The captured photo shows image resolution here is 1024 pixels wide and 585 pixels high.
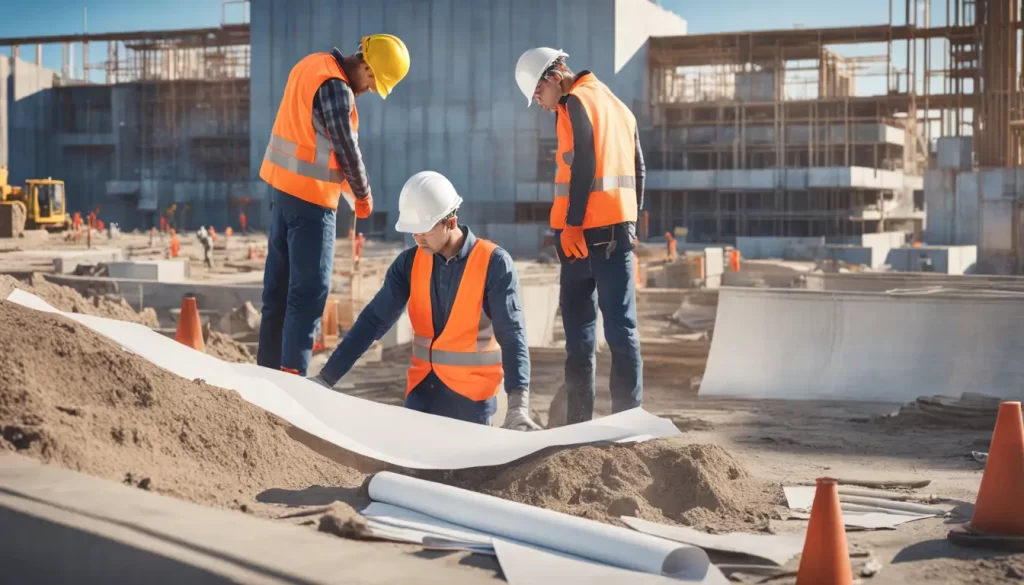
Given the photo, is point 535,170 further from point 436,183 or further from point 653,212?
point 436,183

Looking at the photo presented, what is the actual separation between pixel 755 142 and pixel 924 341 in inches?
1557

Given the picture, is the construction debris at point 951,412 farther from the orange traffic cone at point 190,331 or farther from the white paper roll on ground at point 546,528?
the white paper roll on ground at point 546,528

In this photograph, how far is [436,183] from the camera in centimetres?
562

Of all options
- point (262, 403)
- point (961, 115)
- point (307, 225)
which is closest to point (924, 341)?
point (307, 225)

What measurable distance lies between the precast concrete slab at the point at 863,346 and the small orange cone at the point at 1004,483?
16.0 feet

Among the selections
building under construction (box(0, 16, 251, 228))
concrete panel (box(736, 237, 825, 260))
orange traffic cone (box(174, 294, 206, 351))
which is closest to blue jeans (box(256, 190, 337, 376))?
orange traffic cone (box(174, 294, 206, 351))

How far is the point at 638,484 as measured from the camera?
490cm

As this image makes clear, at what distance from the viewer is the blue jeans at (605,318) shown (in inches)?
257

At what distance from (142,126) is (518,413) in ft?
194

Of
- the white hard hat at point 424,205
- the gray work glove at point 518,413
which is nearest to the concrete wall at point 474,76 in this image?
the white hard hat at point 424,205

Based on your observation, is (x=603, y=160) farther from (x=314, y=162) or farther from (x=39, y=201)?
(x=39, y=201)

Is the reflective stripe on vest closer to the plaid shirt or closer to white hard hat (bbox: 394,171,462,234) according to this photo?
the plaid shirt

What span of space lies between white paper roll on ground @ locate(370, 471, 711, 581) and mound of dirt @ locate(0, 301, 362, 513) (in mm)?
573

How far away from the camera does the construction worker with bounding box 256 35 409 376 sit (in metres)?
6.57
